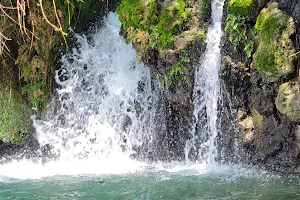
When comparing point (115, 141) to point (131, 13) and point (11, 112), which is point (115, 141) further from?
point (131, 13)

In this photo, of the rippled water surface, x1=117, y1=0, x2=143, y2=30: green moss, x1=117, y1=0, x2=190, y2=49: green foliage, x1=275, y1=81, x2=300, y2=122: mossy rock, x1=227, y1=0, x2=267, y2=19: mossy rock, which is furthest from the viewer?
x1=117, y1=0, x2=143, y2=30: green moss

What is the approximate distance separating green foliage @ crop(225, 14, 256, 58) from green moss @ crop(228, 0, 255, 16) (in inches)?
2.7

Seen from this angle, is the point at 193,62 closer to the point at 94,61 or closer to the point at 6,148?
the point at 94,61

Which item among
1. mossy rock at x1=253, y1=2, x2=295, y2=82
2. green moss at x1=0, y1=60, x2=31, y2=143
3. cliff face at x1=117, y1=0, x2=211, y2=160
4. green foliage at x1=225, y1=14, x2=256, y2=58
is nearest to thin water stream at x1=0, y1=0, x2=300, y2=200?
cliff face at x1=117, y1=0, x2=211, y2=160

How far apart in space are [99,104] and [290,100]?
449 centimetres

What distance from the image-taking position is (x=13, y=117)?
9.38m

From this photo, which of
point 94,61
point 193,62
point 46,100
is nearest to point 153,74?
point 193,62

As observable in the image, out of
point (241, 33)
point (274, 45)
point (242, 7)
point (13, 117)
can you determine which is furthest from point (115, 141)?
point (274, 45)

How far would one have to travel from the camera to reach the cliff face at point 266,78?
635 centimetres

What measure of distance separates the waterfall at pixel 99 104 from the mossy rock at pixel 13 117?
1.00 feet

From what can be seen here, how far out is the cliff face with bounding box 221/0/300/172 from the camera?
6352 millimetres

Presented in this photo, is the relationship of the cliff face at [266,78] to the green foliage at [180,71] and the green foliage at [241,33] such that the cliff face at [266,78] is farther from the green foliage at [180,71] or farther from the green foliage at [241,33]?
the green foliage at [180,71]

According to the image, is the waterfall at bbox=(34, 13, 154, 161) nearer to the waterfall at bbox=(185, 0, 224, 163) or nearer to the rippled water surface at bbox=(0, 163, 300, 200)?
the waterfall at bbox=(185, 0, 224, 163)

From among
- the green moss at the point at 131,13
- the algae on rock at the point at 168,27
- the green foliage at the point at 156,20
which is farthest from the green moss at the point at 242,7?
the green moss at the point at 131,13
